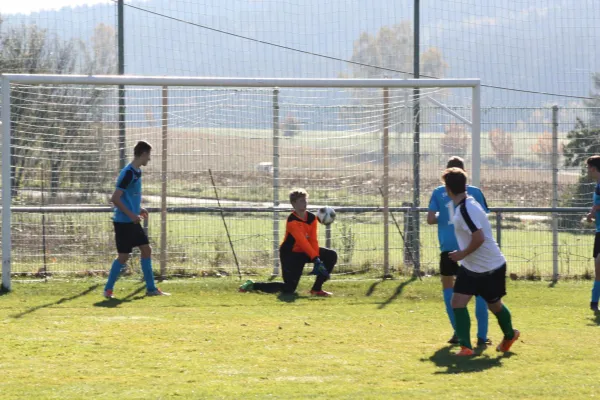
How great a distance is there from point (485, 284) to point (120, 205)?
16.4 ft

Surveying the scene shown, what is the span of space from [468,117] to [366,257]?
2652 millimetres

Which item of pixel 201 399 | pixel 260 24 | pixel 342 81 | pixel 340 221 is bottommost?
pixel 201 399

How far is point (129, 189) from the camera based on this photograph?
1145 cm

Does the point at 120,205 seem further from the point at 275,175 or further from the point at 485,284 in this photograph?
the point at 485,284

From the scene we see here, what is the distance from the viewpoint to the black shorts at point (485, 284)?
316 inches

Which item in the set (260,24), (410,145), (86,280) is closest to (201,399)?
(86,280)

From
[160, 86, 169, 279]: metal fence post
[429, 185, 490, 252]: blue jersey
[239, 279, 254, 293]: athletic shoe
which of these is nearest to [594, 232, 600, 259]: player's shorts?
[429, 185, 490, 252]: blue jersey

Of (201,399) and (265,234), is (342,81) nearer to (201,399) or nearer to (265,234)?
(265,234)

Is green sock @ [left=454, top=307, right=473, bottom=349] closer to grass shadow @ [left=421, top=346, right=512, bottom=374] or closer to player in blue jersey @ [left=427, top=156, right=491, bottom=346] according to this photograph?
grass shadow @ [left=421, top=346, right=512, bottom=374]

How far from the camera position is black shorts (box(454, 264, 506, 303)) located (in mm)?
8031

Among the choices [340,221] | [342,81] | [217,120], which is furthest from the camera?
[340,221]

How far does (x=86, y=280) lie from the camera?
43.7ft

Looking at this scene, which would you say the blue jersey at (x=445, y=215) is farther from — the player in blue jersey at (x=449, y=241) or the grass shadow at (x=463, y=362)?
the grass shadow at (x=463, y=362)

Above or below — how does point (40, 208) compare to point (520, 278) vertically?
above
